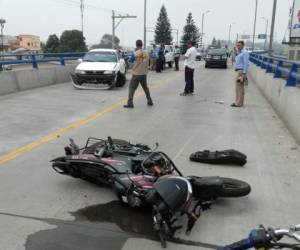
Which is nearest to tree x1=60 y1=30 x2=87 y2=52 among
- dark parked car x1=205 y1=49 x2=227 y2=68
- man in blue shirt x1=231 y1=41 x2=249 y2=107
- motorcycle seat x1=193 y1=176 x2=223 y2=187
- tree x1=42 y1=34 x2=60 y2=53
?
tree x1=42 y1=34 x2=60 y2=53

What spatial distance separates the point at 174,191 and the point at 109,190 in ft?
5.19

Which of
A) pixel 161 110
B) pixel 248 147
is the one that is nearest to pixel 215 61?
pixel 161 110

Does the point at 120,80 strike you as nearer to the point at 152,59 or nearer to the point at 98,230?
the point at 152,59

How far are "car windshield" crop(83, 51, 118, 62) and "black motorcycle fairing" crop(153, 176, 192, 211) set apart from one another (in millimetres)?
13904

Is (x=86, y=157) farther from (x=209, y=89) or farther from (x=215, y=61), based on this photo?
Answer: (x=215, y=61)

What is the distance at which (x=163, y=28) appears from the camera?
112 metres

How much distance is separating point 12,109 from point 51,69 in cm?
732

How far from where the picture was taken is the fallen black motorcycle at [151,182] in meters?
3.55

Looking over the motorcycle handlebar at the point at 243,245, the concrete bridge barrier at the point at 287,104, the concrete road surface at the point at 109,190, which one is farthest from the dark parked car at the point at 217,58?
the motorcycle handlebar at the point at 243,245

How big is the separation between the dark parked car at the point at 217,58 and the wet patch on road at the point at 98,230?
29.6 meters

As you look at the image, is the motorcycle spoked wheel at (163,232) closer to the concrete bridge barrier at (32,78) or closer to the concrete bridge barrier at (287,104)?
the concrete bridge barrier at (287,104)

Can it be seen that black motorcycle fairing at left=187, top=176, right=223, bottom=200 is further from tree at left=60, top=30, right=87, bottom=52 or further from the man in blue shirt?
tree at left=60, top=30, right=87, bottom=52

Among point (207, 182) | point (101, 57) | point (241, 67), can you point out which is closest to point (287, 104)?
point (241, 67)

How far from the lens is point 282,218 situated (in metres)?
4.16
